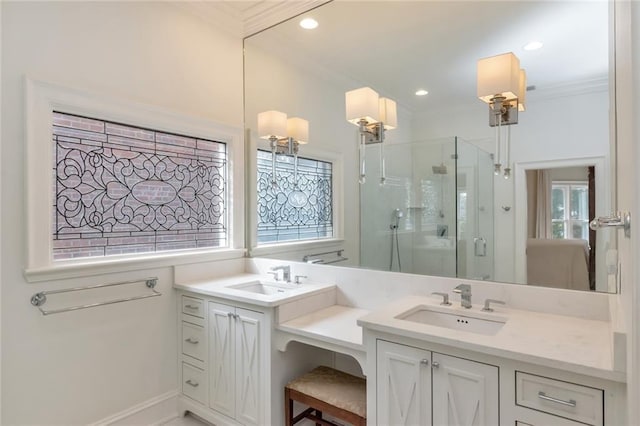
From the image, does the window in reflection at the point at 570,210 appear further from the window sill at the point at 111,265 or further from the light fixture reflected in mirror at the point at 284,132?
the window sill at the point at 111,265

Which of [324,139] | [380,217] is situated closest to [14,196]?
[324,139]

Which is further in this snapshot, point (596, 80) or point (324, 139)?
point (324, 139)

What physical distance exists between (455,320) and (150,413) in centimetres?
210

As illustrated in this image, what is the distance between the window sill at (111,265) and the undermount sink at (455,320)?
164 centimetres

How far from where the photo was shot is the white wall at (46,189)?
1797 mm

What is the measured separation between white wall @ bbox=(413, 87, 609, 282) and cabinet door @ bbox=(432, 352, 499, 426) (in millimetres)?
672

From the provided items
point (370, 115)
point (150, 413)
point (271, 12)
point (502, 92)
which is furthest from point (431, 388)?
point (271, 12)

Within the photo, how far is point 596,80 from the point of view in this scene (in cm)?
165

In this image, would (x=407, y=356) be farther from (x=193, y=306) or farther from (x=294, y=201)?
(x=294, y=201)

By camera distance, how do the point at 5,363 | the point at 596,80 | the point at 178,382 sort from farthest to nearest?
1. the point at 178,382
2. the point at 5,363
3. the point at 596,80

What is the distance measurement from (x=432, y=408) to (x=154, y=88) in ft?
8.35

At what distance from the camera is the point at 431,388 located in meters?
1.46

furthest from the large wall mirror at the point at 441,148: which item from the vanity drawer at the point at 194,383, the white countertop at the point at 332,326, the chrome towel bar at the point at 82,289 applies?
the vanity drawer at the point at 194,383

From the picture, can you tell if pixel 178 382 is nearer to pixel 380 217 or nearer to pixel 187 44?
pixel 380 217
